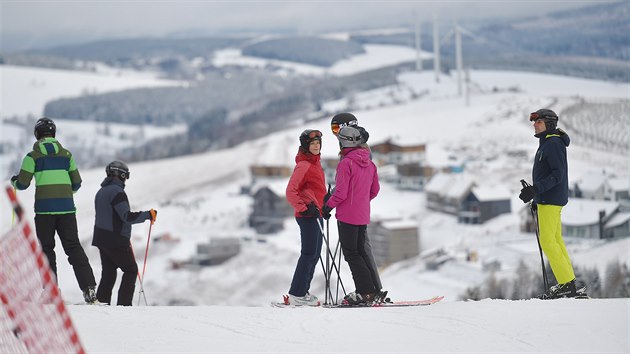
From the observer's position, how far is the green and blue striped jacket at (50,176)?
22.0 feet

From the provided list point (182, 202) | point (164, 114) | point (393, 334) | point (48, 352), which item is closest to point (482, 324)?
point (393, 334)

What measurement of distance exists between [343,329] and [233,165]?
285 ft

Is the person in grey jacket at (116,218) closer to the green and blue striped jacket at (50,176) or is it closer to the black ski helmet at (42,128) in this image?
the green and blue striped jacket at (50,176)

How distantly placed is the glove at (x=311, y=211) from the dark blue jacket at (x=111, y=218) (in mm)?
1088

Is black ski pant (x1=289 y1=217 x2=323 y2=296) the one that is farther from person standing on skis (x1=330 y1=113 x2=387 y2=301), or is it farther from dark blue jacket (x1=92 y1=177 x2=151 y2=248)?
dark blue jacket (x1=92 y1=177 x2=151 y2=248)

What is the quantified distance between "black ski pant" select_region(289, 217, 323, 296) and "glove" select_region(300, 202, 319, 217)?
0.07m

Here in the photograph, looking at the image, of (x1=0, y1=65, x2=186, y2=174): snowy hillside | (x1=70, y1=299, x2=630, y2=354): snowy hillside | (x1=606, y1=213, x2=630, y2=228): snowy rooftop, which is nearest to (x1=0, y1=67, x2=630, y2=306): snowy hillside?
(x1=606, y1=213, x2=630, y2=228): snowy rooftop

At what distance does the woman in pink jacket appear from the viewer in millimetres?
6441

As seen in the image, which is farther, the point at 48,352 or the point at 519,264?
the point at 519,264

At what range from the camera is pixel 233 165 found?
92.2 m

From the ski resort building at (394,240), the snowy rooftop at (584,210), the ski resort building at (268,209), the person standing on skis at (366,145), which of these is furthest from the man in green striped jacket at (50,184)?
the ski resort building at (268,209)

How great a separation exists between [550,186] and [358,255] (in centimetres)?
138

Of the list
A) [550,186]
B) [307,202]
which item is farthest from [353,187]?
[550,186]

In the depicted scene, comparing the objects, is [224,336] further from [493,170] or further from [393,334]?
[493,170]
